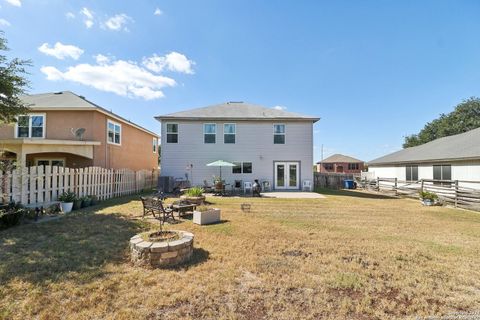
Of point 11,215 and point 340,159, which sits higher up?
point 340,159

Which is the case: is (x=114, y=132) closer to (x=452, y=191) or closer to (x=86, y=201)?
(x=86, y=201)

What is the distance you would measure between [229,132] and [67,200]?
1126 centimetres

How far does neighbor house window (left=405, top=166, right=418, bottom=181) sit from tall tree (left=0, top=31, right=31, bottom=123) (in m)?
24.6

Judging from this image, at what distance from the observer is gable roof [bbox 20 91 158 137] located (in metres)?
14.6

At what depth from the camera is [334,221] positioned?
8.63 m

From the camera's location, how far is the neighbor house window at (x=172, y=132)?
1803cm

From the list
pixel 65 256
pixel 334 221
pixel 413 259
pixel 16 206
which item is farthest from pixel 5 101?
pixel 413 259

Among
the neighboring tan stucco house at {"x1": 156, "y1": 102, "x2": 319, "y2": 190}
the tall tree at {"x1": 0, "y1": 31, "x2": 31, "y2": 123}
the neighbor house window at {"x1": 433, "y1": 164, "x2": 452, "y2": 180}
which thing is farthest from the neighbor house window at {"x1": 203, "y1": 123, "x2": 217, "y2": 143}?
the neighbor house window at {"x1": 433, "y1": 164, "x2": 452, "y2": 180}

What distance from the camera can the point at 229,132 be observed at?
60.2 ft

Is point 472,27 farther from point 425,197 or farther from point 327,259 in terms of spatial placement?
point 327,259

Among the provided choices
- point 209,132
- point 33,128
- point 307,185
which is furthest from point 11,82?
point 307,185

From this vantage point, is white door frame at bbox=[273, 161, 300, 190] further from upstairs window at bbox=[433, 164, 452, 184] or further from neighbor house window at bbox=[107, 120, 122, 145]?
neighbor house window at bbox=[107, 120, 122, 145]

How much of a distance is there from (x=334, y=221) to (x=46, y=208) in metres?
10.9

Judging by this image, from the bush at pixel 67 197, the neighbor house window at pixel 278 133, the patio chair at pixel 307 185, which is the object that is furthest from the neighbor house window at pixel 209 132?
the bush at pixel 67 197
